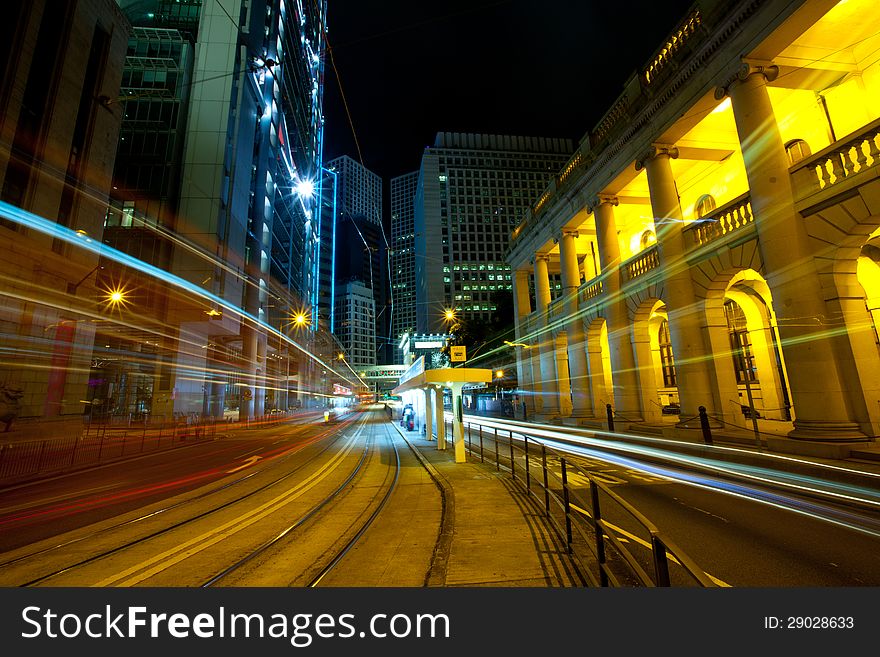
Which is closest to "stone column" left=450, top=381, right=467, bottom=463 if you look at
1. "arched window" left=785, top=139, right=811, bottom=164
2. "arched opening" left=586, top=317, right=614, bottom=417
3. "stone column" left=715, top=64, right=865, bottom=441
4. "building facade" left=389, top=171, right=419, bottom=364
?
"stone column" left=715, top=64, right=865, bottom=441

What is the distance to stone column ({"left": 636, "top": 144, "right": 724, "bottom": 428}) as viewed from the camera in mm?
14219

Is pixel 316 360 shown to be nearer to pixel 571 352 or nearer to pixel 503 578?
pixel 571 352

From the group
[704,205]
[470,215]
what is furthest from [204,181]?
[470,215]

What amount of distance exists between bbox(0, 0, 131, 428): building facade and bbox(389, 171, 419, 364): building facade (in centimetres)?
11265

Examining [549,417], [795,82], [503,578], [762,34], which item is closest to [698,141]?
[795,82]

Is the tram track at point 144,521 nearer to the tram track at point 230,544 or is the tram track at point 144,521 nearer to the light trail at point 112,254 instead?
the tram track at point 230,544

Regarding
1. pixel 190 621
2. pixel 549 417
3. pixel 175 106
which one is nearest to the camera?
pixel 190 621

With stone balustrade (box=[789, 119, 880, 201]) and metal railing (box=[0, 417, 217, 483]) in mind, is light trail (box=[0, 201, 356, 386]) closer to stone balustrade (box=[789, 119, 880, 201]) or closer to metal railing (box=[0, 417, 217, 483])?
metal railing (box=[0, 417, 217, 483])

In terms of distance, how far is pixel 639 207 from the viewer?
2270cm

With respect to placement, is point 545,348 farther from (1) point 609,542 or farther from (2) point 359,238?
(2) point 359,238

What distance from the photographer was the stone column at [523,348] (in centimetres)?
3008

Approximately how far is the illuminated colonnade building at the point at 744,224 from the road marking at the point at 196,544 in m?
13.1

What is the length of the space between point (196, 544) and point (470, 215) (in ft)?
332

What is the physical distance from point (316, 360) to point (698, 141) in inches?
3165
